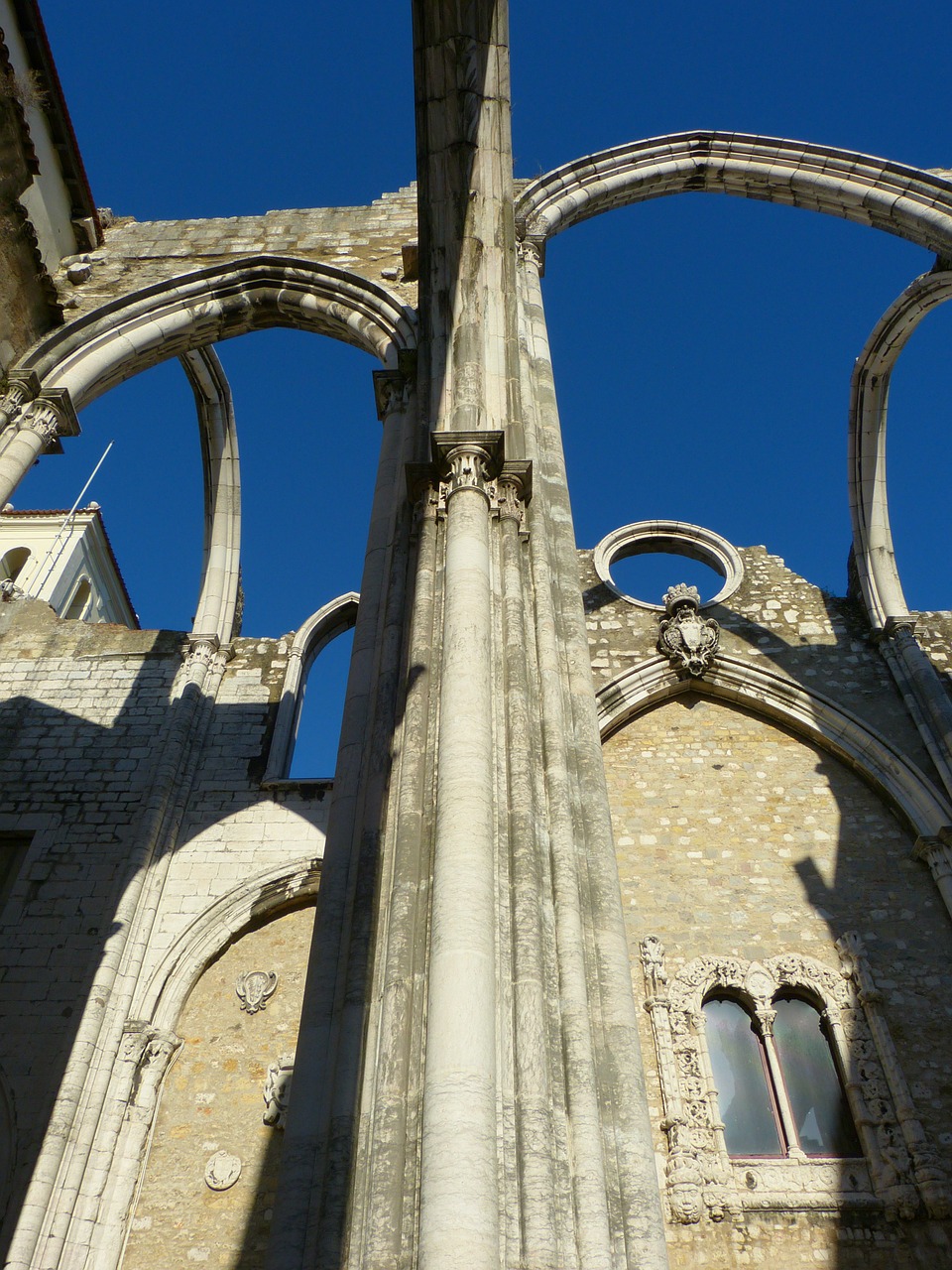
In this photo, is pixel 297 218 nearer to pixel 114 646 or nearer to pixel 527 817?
pixel 114 646

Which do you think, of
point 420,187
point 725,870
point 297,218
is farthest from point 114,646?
point 725,870

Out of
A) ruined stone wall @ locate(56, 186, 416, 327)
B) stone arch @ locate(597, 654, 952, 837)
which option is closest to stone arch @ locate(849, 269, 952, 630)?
stone arch @ locate(597, 654, 952, 837)

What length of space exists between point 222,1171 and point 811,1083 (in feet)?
13.7

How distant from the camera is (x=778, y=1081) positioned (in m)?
6.58

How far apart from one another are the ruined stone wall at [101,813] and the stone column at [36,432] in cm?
264

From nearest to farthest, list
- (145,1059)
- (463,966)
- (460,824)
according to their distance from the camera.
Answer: (463,966)
(460,824)
(145,1059)

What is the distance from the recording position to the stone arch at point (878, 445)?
29.5ft

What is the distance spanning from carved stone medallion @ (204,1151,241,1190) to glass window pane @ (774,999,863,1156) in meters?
3.87

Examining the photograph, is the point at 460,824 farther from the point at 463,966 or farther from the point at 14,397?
the point at 14,397

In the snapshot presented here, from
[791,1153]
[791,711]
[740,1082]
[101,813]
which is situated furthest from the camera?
[791,711]

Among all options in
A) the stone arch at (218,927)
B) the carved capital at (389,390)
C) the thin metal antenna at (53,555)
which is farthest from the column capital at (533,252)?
the thin metal antenna at (53,555)

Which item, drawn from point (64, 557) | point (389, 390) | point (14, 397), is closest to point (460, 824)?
point (389, 390)

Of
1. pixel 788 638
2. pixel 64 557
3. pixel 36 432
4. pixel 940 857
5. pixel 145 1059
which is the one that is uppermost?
pixel 64 557

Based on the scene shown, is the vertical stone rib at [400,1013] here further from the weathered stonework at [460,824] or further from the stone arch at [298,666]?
the stone arch at [298,666]
